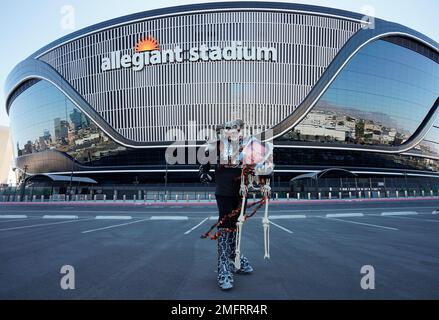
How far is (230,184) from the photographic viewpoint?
13.2ft

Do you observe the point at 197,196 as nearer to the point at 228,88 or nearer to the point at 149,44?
the point at 228,88

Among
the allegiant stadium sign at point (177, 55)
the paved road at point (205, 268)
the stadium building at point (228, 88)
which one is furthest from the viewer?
the stadium building at point (228, 88)

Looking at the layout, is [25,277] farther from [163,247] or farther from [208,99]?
[208,99]

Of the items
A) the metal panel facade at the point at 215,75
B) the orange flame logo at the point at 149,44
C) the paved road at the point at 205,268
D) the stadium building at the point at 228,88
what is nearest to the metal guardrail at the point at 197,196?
the stadium building at the point at 228,88

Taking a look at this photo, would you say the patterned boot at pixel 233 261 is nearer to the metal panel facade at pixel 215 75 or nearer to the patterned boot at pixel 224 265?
the patterned boot at pixel 224 265

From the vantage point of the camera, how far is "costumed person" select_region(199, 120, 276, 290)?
3965 millimetres

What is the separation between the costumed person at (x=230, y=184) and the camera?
13.0 feet

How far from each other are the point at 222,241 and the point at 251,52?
47628 mm

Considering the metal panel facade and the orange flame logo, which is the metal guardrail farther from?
the orange flame logo

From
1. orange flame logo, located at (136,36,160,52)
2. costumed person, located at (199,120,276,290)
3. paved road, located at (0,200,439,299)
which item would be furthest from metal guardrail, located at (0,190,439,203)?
costumed person, located at (199,120,276,290)

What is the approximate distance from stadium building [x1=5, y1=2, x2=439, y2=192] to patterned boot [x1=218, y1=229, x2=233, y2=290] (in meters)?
41.2

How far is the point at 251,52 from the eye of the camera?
46531 mm

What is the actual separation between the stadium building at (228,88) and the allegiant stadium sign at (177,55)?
186 mm

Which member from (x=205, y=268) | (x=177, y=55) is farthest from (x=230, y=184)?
(x=177, y=55)
